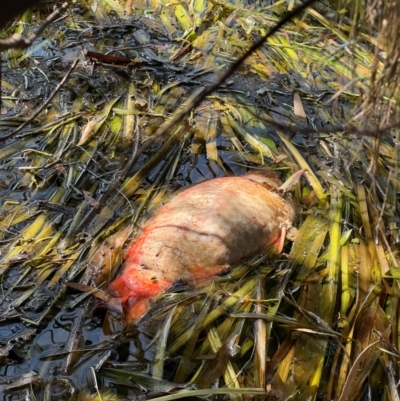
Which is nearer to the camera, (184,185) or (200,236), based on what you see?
(200,236)

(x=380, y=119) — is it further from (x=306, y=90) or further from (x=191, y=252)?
(x=306, y=90)

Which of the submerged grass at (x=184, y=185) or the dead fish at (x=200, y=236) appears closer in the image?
the submerged grass at (x=184, y=185)

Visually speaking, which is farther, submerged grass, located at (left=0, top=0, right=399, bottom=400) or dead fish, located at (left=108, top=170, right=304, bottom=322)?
dead fish, located at (left=108, top=170, right=304, bottom=322)
